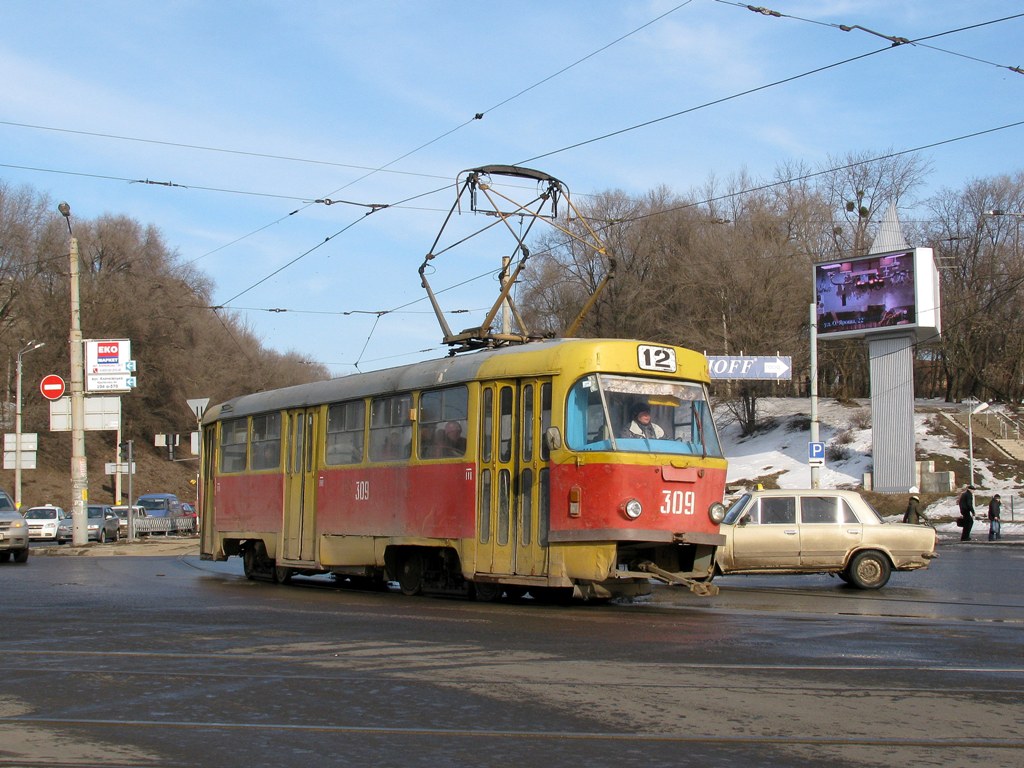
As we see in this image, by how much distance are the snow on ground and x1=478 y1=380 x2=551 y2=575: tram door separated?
1136 inches

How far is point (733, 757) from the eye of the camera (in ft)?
19.9

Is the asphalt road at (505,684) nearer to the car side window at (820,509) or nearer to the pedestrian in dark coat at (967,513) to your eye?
the car side window at (820,509)

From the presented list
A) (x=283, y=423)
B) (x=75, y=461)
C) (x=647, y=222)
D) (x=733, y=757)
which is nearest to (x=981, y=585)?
(x=283, y=423)

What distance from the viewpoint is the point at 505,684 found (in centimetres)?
819

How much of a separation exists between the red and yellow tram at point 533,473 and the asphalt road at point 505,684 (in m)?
0.69

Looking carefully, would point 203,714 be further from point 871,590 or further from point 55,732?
point 871,590

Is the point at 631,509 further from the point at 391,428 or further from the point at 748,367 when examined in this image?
the point at 748,367

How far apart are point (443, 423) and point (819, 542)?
657 centimetres

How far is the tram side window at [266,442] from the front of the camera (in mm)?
19609

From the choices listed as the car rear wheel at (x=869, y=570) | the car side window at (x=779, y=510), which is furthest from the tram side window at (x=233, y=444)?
the car rear wheel at (x=869, y=570)

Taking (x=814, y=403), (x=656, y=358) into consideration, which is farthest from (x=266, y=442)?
(x=814, y=403)

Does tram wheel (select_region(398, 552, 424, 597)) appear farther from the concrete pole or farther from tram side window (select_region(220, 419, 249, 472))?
A: the concrete pole

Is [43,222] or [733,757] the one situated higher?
[43,222]

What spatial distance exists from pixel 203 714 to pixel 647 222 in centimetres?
5846
